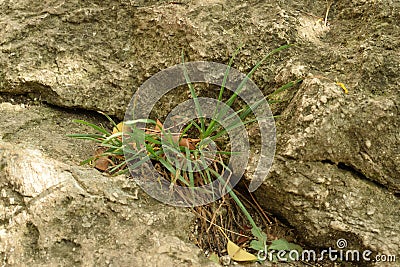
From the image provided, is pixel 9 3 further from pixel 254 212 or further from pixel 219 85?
pixel 254 212

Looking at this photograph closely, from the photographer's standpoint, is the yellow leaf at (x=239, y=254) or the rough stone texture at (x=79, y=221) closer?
the rough stone texture at (x=79, y=221)

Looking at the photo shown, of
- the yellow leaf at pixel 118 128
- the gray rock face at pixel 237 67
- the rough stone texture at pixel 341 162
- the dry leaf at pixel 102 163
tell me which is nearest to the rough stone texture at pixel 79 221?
the gray rock face at pixel 237 67

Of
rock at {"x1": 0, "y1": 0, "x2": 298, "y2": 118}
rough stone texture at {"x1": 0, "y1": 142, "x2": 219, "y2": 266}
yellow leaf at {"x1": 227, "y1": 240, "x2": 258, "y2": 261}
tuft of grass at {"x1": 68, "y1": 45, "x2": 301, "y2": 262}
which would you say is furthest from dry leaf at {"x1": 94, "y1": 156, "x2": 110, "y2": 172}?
yellow leaf at {"x1": 227, "y1": 240, "x2": 258, "y2": 261}

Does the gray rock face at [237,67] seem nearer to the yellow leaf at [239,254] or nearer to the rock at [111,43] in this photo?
the rock at [111,43]

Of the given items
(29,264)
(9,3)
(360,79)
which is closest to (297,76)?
(360,79)

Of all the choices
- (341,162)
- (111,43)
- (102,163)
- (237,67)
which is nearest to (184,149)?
(102,163)

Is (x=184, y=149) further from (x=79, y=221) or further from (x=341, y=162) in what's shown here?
(x=341, y=162)

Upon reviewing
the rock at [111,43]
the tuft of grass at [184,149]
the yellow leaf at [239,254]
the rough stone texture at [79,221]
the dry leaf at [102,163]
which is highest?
the rock at [111,43]

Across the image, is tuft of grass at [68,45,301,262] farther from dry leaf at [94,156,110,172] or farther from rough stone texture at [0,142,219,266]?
rough stone texture at [0,142,219,266]
